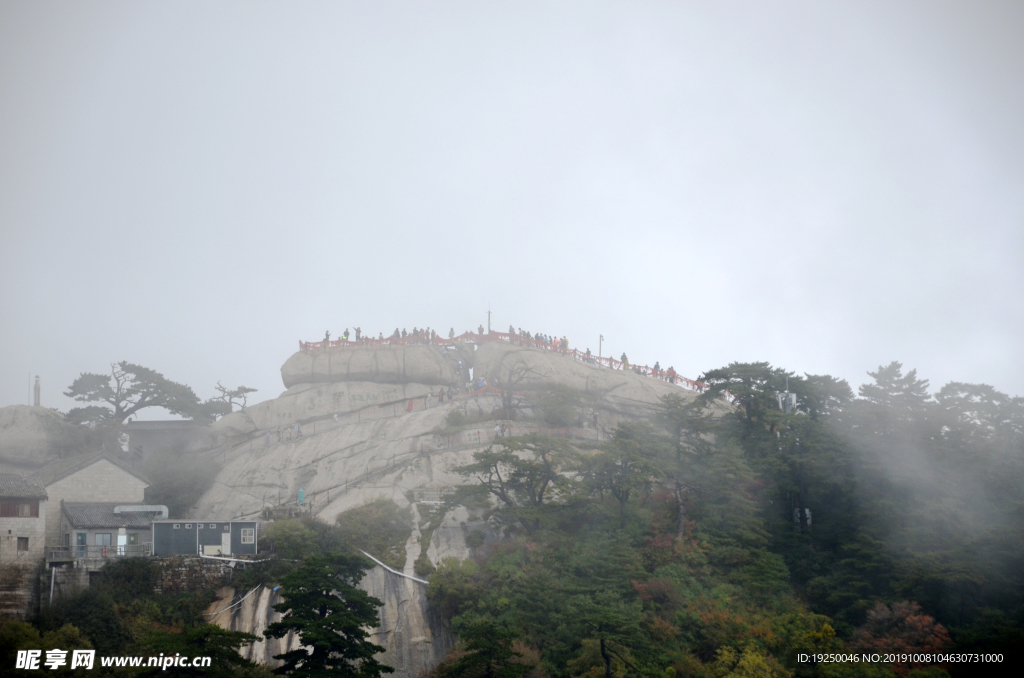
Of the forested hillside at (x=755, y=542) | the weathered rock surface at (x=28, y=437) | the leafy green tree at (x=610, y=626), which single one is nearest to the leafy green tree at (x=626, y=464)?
the forested hillside at (x=755, y=542)

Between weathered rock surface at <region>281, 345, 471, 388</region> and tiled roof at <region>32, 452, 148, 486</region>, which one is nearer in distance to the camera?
tiled roof at <region>32, 452, 148, 486</region>

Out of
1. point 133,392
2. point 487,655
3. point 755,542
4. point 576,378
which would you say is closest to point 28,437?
point 133,392

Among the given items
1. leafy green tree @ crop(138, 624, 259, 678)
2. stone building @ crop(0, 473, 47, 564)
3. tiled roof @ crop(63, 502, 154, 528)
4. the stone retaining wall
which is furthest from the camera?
tiled roof @ crop(63, 502, 154, 528)

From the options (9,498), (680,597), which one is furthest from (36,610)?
(680,597)

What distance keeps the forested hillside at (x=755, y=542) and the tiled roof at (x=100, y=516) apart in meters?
17.0

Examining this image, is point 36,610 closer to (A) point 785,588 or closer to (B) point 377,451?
(B) point 377,451

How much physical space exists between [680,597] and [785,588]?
5.27 metres

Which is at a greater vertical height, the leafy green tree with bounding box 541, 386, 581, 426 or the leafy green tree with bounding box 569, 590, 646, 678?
the leafy green tree with bounding box 541, 386, 581, 426

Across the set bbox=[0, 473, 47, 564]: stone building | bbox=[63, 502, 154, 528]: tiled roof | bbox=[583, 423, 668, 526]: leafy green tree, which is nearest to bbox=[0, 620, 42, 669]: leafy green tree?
bbox=[0, 473, 47, 564]: stone building

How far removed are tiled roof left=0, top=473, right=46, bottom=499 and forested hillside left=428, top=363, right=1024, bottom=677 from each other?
1961 centimetres

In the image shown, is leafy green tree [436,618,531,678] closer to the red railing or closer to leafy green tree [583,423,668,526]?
leafy green tree [583,423,668,526]

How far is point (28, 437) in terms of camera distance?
55.1m

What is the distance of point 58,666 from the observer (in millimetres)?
29406

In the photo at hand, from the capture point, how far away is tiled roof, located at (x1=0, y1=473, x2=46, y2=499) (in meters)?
38.9
